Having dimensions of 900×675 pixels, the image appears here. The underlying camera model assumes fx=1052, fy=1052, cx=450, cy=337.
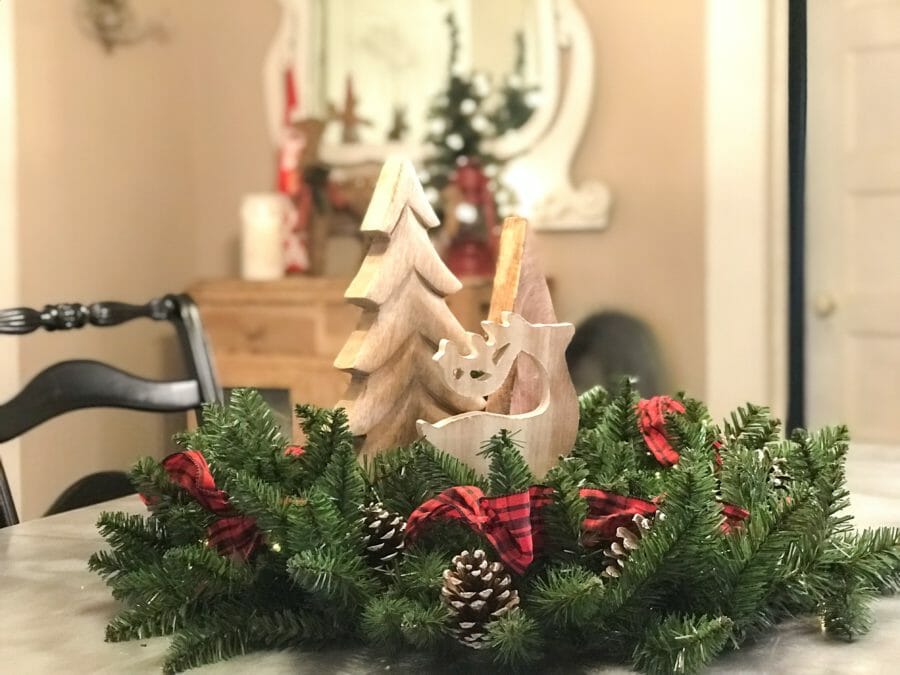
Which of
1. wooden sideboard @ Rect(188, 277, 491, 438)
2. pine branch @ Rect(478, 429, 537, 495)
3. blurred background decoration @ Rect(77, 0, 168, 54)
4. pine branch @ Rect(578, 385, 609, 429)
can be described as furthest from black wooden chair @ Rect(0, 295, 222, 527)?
blurred background decoration @ Rect(77, 0, 168, 54)

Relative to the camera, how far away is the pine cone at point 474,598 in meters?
0.52

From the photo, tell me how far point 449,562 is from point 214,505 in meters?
0.16

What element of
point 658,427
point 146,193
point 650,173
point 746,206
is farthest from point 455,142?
point 658,427

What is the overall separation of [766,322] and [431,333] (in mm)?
1966

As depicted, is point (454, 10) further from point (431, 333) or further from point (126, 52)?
point (431, 333)

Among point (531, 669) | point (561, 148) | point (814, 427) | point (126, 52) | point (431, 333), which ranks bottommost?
point (814, 427)

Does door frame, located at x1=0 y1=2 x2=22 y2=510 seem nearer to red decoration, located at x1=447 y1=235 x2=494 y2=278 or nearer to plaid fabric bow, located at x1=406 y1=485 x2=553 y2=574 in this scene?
red decoration, located at x1=447 y1=235 x2=494 y2=278

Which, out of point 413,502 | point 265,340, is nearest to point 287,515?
point 413,502

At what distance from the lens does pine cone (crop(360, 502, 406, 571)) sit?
59 centimetres

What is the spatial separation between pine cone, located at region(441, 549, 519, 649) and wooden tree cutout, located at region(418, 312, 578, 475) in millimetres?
154

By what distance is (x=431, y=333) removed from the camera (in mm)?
738

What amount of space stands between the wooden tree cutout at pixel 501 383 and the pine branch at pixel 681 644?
0.64ft

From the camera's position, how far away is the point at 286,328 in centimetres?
263

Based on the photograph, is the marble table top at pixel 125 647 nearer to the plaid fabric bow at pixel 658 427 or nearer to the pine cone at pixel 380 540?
the pine cone at pixel 380 540
